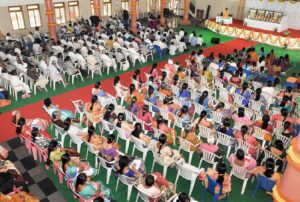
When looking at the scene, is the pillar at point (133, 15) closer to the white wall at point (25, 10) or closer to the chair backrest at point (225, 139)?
the white wall at point (25, 10)

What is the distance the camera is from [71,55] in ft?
42.0

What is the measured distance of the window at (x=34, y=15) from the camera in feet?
62.7

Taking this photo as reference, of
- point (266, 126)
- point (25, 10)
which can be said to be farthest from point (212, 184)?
point (25, 10)

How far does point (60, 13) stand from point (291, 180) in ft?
68.6

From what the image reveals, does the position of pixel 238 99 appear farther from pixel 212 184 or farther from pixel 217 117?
pixel 212 184

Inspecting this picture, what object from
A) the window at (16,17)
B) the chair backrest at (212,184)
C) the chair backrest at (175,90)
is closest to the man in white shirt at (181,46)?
the chair backrest at (175,90)

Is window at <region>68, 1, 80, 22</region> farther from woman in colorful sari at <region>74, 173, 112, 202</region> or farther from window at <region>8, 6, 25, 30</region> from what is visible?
woman in colorful sari at <region>74, 173, 112, 202</region>

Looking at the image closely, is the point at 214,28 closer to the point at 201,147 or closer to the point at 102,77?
the point at 102,77

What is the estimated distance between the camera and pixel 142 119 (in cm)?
806

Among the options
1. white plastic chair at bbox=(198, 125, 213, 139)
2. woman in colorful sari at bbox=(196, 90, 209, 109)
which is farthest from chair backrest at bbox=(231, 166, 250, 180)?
woman in colorful sari at bbox=(196, 90, 209, 109)

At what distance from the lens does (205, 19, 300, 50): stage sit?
18.0 meters

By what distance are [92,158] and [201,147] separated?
2.93 meters

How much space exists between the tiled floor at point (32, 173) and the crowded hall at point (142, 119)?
0.08 ft

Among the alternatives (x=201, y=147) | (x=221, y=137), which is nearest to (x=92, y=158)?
(x=201, y=147)
